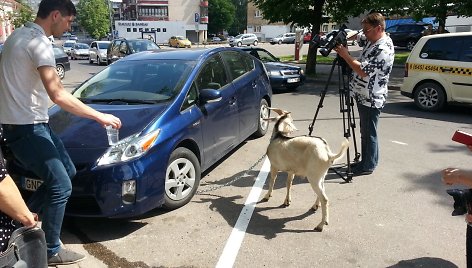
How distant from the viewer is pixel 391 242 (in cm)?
354

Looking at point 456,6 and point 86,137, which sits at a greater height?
point 456,6

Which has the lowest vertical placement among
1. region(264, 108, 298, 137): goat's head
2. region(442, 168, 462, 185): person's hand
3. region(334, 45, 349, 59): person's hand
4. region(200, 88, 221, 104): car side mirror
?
region(264, 108, 298, 137): goat's head

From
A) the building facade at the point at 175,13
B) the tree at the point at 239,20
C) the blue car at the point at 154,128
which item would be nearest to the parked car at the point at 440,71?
the blue car at the point at 154,128

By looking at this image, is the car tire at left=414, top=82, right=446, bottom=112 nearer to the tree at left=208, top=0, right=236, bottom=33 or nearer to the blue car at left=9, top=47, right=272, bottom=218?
the blue car at left=9, top=47, right=272, bottom=218

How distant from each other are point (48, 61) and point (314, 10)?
44.9ft

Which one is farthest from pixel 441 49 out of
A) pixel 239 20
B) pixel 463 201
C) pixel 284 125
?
pixel 239 20

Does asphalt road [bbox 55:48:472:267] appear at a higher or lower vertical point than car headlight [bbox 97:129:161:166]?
lower

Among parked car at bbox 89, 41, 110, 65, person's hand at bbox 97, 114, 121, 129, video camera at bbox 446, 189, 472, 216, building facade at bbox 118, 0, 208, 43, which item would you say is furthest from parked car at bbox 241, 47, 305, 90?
building facade at bbox 118, 0, 208, 43

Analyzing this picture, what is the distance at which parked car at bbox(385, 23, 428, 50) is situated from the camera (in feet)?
92.7

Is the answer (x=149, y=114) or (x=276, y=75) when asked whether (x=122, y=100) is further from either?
(x=276, y=75)

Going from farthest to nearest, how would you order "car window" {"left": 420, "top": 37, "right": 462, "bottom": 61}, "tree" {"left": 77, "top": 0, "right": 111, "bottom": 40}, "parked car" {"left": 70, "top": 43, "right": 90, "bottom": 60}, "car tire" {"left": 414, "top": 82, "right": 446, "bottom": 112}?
"tree" {"left": 77, "top": 0, "right": 111, "bottom": 40} → "parked car" {"left": 70, "top": 43, "right": 90, "bottom": 60} → "car tire" {"left": 414, "top": 82, "right": 446, "bottom": 112} → "car window" {"left": 420, "top": 37, "right": 462, "bottom": 61}

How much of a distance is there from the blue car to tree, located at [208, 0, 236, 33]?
88220 millimetres

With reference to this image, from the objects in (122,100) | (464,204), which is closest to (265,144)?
(122,100)

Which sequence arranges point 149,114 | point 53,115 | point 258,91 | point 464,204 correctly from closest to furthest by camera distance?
point 464,204 → point 149,114 → point 53,115 → point 258,91
